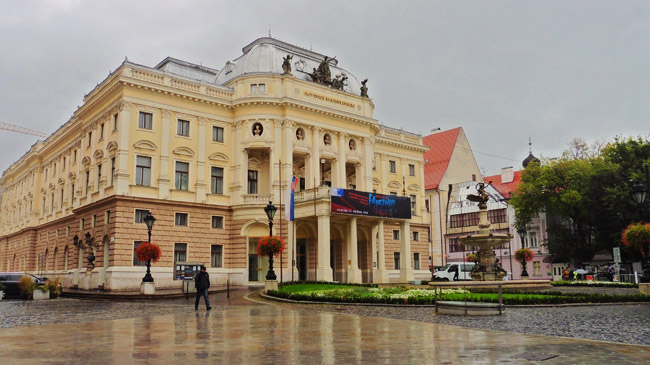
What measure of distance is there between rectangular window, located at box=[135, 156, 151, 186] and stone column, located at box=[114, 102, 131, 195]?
1008 mm

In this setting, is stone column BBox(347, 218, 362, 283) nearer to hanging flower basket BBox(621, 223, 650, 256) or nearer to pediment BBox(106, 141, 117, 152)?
pediment BBox(106, 141, 117, 152)

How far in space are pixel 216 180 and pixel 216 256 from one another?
6052mm

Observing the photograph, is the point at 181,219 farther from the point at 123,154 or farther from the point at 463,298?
the point at 463,298

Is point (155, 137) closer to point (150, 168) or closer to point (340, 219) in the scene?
point (150, 168)

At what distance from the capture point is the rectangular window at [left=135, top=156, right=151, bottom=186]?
3859 cm

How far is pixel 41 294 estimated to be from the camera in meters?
30.4

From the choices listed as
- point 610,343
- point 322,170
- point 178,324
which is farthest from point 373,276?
point 610,343

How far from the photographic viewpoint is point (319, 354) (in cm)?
964

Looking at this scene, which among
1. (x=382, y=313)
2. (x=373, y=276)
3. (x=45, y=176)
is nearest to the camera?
(x=382, y=313)

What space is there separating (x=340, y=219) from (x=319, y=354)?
33.0 m

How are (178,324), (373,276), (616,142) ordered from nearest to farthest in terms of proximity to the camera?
(178,324) < (373,276) < (616,142)

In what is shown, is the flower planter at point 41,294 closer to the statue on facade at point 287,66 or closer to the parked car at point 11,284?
the parked car at point 11,284

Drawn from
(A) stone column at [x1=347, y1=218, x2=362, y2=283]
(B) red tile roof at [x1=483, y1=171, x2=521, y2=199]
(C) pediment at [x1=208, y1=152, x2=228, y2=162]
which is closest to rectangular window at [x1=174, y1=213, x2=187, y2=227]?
(C) pediment at [x1=208, y1=152, x2=228, y2=162]

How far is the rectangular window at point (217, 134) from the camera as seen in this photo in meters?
43.0
